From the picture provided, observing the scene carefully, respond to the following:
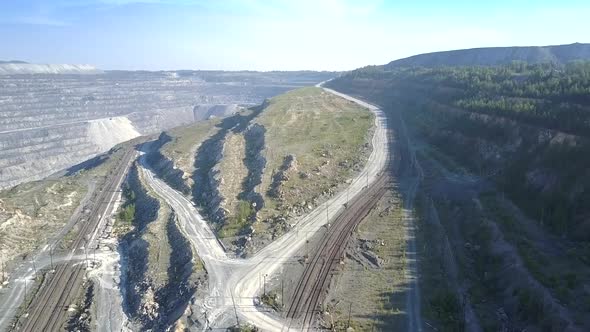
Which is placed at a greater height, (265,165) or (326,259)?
(265,165)

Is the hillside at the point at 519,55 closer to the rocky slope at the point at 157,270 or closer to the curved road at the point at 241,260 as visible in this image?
the curved road at the point at 241,260

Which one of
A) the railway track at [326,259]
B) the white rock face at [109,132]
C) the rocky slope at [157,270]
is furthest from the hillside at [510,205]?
the white rock face at [109,132]

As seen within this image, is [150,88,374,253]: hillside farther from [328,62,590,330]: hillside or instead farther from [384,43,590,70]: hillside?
[384,43,590,70]: hillside

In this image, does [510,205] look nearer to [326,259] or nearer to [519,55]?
[326,259]

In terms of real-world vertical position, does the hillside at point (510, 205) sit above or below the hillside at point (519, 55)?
below

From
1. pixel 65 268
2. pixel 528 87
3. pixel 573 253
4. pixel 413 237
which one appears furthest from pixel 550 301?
pixel 528 87

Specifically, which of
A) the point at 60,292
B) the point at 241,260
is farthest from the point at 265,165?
the point at 60,292

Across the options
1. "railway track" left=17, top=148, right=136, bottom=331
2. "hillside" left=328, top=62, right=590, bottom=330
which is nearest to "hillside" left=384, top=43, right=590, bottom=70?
"hillside" left=328, top=62, right=590, bottom=330
